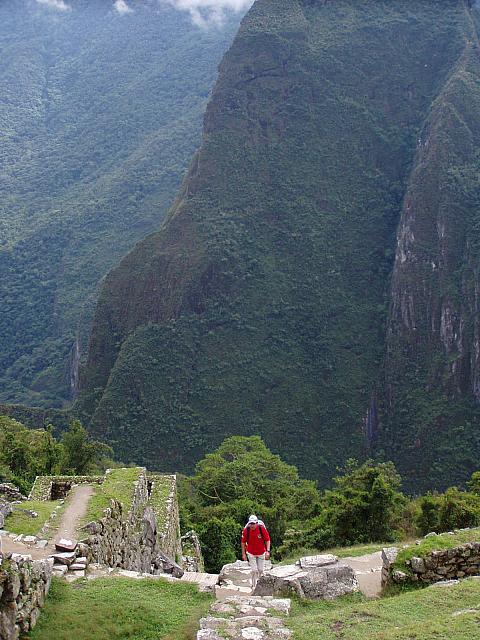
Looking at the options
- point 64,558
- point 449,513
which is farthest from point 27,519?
point 449,513

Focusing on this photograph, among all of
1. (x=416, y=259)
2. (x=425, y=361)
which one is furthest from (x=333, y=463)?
(x=416, y=259)

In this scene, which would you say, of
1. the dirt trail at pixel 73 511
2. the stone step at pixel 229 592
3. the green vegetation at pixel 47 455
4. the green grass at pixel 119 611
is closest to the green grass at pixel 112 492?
the dirt trail at pixel 73 511

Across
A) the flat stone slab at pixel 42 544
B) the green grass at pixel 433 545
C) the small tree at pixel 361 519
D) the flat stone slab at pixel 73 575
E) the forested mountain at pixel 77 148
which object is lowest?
the small tree at pixel 361 519

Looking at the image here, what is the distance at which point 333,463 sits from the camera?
49344 millimetres

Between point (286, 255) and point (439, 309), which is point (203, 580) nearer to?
point (439, 309)

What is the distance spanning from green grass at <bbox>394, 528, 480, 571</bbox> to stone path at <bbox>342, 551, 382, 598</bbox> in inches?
20.1

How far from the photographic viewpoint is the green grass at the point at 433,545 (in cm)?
987

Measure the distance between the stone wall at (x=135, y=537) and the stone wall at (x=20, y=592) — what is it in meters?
1.56

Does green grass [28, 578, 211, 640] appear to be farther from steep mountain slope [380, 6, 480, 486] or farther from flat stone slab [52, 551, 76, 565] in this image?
steep mountain slope [380, 6, 480, 486]

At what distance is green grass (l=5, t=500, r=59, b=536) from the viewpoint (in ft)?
35.7

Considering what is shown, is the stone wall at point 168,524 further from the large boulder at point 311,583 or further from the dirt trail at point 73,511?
the large boulder at point 311,583

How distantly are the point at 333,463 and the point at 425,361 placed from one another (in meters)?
10.4

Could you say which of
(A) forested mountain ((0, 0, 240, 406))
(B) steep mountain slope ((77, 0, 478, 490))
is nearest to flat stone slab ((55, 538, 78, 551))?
(B) steep mountain slope ((77, 0, 478, 490))

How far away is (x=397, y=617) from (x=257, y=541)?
245cm
